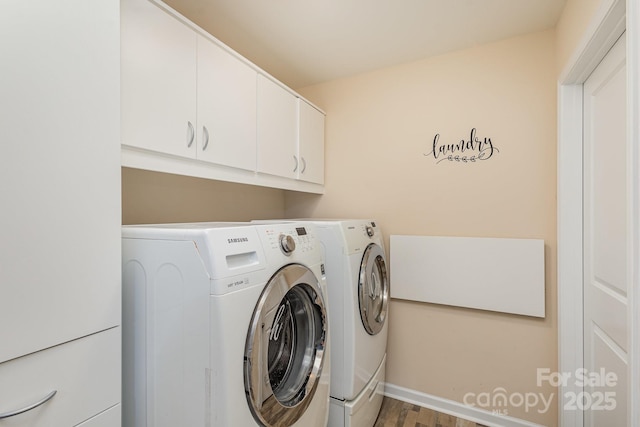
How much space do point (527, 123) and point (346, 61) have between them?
4.26 feet

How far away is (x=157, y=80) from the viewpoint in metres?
1.22

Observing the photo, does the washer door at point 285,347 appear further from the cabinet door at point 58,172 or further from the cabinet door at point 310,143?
the cabinet door at point 310,143

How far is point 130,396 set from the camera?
3.35 feet

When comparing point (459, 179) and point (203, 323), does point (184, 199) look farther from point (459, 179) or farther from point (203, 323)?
point (459, 179)

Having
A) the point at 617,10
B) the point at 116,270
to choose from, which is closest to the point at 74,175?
the point at 116,270

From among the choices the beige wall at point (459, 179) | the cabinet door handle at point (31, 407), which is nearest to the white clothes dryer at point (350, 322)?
the beige wall at point (459, 179)

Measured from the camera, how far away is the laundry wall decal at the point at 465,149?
1.97 m

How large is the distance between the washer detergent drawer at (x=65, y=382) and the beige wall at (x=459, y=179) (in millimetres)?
1838

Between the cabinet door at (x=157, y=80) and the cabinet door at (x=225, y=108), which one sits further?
the cabinet door at (x=225, y=108)

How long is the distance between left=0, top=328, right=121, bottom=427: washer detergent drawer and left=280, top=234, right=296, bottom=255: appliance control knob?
589mm

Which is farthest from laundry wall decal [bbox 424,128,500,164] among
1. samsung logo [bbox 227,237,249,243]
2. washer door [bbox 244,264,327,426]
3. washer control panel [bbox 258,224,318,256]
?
samsung logo [bbox 227,237,249,243]

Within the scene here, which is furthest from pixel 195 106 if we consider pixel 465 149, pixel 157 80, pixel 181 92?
pixel 465 149

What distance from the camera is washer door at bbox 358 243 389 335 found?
1.73 metres

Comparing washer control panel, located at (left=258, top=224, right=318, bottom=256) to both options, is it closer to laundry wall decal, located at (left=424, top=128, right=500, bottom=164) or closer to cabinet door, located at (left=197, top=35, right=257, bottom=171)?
cabinet door, located at (left=197, top=35, right=257, bottom=171)
